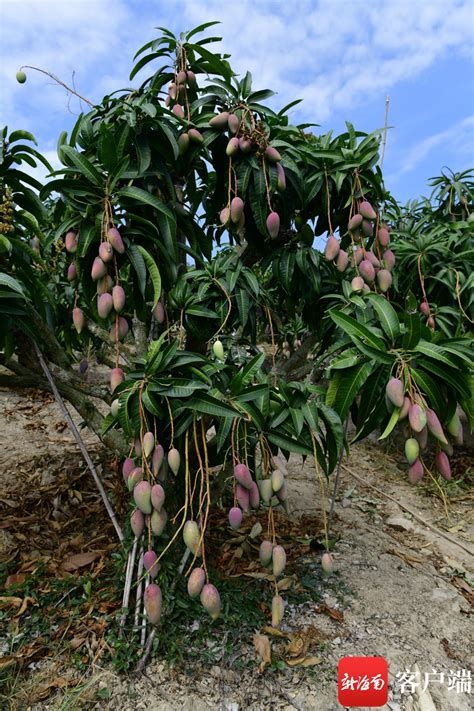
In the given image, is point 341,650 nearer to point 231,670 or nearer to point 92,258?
point 231,670

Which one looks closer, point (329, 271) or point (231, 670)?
point (231, 670)

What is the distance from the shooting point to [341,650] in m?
1.35

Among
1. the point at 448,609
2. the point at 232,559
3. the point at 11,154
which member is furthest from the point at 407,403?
the point at 11,154

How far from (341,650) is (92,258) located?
1273 mm

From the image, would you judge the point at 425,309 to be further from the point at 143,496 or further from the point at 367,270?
the point at 143,496

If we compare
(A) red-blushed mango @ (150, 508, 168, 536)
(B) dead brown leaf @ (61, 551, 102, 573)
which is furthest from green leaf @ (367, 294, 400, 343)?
(B) dead brown leaf @ (61, 551, 102, 573)

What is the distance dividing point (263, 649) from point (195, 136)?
1.37 metres

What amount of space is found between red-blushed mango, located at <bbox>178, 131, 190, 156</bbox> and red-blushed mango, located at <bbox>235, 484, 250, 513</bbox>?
906 millimetres

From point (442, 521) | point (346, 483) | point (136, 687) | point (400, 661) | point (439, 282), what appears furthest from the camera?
point (346, 483)

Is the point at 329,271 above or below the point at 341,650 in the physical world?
above

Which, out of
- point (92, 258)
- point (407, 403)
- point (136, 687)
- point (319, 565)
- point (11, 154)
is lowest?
point (136, 687)

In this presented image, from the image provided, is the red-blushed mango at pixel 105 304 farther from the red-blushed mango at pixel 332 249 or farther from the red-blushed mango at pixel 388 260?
the red-blushed mango at pixel 388 260

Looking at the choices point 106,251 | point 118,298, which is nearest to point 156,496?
point 118,298

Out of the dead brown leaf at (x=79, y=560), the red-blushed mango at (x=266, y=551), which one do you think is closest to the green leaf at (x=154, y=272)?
the red-blushed mango at (x=266, y=551)
